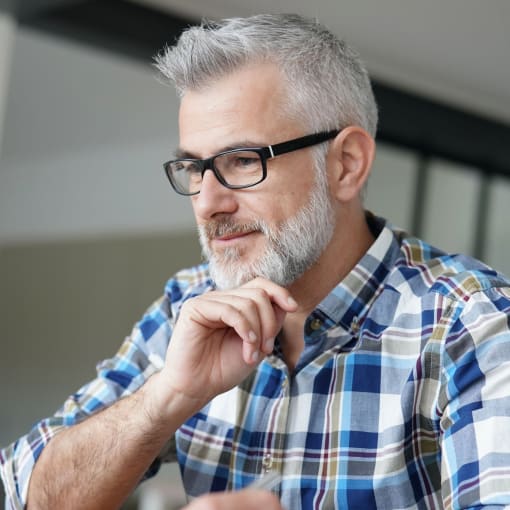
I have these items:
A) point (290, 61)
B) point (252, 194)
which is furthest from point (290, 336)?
point (290, 61)

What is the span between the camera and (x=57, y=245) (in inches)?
149

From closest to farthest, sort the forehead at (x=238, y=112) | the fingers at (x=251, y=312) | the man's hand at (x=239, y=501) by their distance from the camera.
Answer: the man's hand at (x=239, y=501), the fingers at (x=251, y=312), the forehead at (x=238, y=112)

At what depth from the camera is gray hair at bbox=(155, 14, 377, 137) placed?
1626 millimetres

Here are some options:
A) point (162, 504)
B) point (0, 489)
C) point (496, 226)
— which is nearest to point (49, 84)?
point (0, 489)

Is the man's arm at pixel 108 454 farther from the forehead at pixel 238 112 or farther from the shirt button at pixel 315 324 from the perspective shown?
the forehead at pixel 238 112

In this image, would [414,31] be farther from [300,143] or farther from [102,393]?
[102,393]

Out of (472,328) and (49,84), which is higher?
(49,84)

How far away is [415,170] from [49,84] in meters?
2.55

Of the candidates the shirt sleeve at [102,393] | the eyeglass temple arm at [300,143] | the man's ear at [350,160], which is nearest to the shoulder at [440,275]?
the man's ear at [350,160]

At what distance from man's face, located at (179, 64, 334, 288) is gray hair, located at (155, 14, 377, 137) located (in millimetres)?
27

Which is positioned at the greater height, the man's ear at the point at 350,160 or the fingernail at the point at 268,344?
the man's ear at the point at 350,160

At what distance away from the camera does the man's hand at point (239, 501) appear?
80cm

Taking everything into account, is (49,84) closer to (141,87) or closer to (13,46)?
(13,46)

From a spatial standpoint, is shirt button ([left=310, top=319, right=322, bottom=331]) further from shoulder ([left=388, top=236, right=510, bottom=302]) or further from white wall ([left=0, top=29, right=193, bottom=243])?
white wall ([left=0, top=29, right=193, bottom=243])
